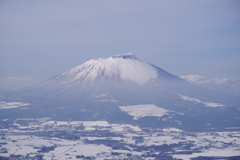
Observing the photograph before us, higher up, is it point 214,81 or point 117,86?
point 214,81

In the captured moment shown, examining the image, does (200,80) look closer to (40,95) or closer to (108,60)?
(108,60)

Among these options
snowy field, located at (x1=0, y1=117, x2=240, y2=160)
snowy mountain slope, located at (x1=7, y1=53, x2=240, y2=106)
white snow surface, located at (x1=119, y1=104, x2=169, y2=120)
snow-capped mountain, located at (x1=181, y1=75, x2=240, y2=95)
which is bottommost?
snowy field, located at (x1=0, y1=117, x2=240, y2=160)

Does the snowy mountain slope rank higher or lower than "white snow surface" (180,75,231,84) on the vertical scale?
lower

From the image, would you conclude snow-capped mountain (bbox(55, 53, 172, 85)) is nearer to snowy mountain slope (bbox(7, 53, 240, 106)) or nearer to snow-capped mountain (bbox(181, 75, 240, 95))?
snowy mountain slope (bbox(7, 53, 240, 106))

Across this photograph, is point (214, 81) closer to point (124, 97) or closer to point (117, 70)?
point (117, 70)

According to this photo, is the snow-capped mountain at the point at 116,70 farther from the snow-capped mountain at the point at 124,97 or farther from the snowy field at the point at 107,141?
the snowy field at the point at 107,141

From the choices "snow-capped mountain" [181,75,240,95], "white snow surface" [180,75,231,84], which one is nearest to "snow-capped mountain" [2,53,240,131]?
"snow-capped mountain" [181,75,240,95]

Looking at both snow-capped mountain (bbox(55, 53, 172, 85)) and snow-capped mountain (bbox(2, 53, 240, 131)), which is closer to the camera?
snow-capped mountain (bbox(2, 53, 240, 131))

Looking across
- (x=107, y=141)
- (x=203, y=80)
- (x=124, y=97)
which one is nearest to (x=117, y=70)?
(x=124, y=97)
